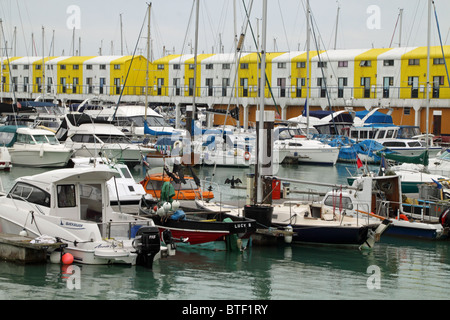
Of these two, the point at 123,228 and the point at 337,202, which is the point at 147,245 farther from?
the point at 337,202

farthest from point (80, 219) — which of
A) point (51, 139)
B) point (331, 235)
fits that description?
point (51, 139)

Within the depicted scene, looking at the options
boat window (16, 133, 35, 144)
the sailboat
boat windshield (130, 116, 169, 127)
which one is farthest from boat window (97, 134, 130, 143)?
the sailboat

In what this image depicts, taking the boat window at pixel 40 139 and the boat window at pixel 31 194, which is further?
the boat window at pixel 40 139

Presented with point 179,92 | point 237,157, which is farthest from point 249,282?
point 179,92

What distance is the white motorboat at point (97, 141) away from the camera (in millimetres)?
40875

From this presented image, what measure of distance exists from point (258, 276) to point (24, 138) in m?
27.6

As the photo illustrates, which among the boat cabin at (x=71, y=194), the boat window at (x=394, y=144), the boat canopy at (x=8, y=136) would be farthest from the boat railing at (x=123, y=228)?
the boat window at (x=394, y=144)

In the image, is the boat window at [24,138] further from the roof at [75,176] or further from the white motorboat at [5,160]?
the roof at [75,176]

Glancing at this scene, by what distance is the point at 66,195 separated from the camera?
18266 millimetres

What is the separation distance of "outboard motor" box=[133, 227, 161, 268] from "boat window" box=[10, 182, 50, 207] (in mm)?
2855

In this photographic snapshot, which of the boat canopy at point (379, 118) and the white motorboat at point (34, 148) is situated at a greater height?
the boat canopy at point (379, 118)

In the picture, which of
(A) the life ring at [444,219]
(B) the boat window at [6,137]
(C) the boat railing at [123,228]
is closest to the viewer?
(C) the boat railing at [123,228]

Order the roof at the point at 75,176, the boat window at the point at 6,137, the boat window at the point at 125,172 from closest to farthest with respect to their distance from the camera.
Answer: the roof at the point at 75,176, the boat window at the point at 125,172, the boat window at the point at 6,137
